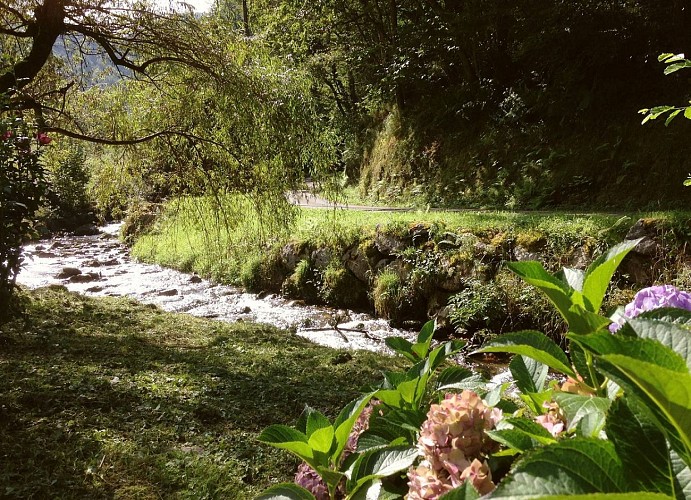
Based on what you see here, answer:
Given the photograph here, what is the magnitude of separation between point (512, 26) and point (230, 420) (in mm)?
11914

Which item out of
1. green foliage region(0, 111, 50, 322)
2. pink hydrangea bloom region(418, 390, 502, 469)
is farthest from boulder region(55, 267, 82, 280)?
pink hydrangea bloom region(418, 390, 502, 469)

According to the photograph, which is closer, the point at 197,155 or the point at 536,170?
the point at 197,155

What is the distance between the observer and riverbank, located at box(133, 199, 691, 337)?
6188 mm

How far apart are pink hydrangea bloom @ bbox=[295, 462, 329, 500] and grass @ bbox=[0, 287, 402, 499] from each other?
2138mm

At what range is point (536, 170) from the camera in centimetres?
1083

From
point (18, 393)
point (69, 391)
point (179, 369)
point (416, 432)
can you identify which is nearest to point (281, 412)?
point (179, 369)

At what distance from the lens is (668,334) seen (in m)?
0.49

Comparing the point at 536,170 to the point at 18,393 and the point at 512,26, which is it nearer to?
the point at 512,26

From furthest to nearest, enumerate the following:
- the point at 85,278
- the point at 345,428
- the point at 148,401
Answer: the point at 85,278
the point at 148,401
the point at 345,428

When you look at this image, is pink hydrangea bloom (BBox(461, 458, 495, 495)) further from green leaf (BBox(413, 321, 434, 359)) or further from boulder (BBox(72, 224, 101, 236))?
boulder (BBox(72, 224, 101, 236))

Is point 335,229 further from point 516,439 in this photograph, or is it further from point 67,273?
point 516,439

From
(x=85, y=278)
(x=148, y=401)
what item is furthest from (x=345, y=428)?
(x=85, y=278)

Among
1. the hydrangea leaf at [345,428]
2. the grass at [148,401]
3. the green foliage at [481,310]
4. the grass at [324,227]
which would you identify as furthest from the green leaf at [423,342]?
the green foliage at [481,310]

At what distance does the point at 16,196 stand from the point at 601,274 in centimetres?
463
